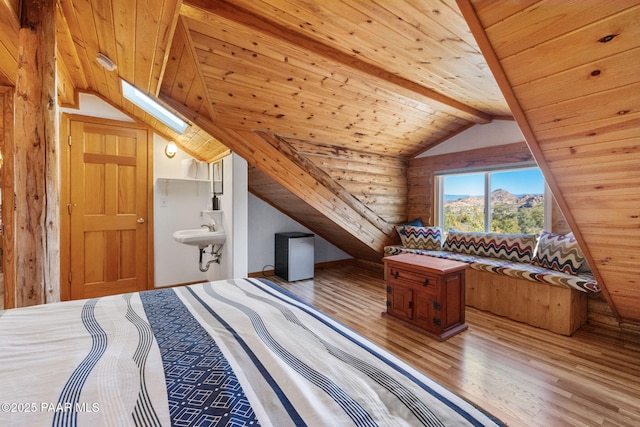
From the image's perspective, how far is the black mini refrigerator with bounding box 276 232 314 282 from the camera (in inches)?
161

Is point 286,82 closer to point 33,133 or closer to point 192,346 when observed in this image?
point 33,133

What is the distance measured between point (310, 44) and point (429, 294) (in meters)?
2.31

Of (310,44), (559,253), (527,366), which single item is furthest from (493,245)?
(310,44)

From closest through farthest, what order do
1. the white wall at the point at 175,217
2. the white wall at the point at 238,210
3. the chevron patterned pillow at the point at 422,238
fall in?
the white wall at the point at 238,210, the white wall at the point at 175,217, the chevron patterned pillow at the point at 422,238

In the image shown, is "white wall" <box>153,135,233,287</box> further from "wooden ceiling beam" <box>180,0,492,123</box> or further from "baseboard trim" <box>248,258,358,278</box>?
"wooden ceiling beam" <box>180,0,492,123</box>

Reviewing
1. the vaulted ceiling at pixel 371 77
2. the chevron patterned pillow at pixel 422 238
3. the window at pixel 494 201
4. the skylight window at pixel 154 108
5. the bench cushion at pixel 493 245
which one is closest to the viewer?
the vaulted ceiling at pixel 371 77

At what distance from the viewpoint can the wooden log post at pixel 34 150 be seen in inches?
61.8

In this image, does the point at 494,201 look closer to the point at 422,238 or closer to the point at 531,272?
the point at 422,238

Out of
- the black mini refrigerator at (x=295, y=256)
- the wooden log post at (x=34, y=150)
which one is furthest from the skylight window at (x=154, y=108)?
the black mini refrigerator at (x=295, y=256)

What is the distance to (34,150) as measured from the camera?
1.59 metres

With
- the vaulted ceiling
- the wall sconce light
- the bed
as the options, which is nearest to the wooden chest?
the vaulted ceiling

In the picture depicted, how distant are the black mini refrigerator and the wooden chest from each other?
1.67 m

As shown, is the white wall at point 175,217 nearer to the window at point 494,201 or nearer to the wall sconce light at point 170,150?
the wall sconce light at point 170,150

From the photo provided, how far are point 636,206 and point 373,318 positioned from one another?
84.8 inches
